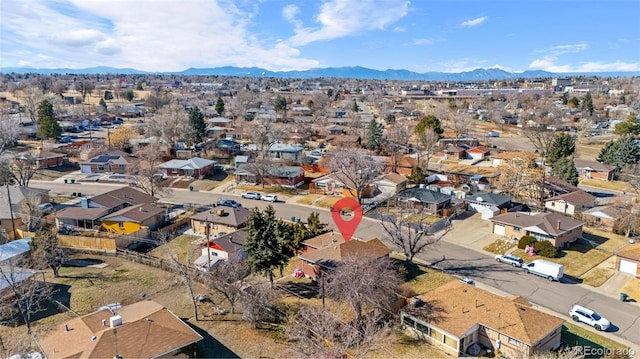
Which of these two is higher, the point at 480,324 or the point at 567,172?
the point at 567,172

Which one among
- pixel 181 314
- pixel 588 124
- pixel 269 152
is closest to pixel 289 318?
pixel 181 314

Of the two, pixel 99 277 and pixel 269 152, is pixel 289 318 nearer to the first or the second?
pixel 99 277

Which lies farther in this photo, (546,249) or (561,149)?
(561,149)

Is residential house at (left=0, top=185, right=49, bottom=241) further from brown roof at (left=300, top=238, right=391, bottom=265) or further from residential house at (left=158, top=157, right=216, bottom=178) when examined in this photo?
brown roof at (left=300, top=238, right=391, bottom=265)

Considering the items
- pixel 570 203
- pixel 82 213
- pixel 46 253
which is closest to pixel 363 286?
pixel 46 253

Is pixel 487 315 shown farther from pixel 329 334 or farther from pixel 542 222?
pixel 542 222

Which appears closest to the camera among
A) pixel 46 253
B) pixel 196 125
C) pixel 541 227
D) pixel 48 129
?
pixel 46 253

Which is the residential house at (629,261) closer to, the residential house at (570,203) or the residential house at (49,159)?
the residential house at (570,203)
